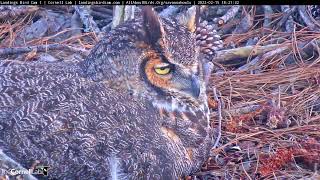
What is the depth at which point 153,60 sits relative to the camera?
3.07m

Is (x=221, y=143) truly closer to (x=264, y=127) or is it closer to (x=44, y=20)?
(x=264, y=127)

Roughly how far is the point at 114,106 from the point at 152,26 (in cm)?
48

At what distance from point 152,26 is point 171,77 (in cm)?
30

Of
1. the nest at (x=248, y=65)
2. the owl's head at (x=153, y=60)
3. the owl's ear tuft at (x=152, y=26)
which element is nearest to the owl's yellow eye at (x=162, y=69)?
the owl's head at (x=153, y=60)

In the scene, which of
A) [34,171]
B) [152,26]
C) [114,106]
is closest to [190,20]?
[152,26]

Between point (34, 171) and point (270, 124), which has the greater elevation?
point (270, 124)

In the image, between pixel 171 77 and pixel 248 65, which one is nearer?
pixel 171 77

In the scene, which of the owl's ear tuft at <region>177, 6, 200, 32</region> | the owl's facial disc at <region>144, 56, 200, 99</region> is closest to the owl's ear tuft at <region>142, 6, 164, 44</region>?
the owl's facial disc at <region>144, 56, 200, 99</region>

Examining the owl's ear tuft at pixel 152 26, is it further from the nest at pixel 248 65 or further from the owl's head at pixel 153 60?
the nest at pixel 248 65

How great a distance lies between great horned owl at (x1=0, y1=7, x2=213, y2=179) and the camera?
3.02 m

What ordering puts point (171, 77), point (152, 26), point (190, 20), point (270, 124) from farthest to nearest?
1. point (270, 124)
2. point (190, 20)
3. point (171, 77)
4. point (152, 26)

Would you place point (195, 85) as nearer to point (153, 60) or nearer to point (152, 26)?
point (153, 60)

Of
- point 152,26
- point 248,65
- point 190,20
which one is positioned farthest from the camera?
point 248,65

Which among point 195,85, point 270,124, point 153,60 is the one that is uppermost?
point 153,60
